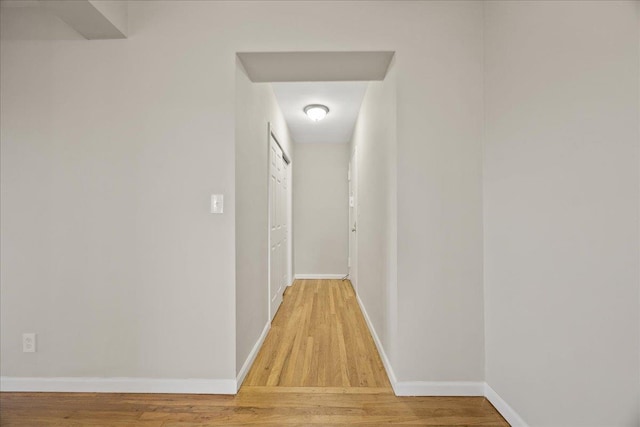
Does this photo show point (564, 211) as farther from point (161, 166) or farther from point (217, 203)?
point (161, 166)

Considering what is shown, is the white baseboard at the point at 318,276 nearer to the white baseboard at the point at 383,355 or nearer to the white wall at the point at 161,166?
the white baseboard at the point at 383,355

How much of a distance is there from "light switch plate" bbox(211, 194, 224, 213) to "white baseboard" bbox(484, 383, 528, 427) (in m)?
1.97

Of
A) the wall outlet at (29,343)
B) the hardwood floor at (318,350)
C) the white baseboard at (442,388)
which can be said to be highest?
the wall outlet at (29,343)

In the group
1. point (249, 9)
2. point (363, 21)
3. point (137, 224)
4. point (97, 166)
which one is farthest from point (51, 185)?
point (363, 21)

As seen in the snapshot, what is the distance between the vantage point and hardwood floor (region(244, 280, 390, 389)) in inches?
84.8

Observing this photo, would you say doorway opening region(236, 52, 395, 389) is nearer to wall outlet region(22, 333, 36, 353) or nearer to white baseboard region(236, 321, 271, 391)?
white baseboard region(236, 321, 271, 391)

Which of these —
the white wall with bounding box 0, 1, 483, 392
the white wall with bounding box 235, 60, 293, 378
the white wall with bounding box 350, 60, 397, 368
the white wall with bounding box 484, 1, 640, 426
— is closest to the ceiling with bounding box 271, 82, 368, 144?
the white wall with bounding box 350, 60, 397, 368

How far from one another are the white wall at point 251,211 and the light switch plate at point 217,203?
11 cm

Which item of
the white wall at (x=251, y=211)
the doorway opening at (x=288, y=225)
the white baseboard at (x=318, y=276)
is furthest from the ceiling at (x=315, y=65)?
the white baseboard at (x=318, y=276)

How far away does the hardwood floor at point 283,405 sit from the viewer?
68.1 inches

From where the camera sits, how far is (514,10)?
1.66 meters

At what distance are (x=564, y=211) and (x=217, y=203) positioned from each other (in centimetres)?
180

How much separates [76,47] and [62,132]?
0.55 metres

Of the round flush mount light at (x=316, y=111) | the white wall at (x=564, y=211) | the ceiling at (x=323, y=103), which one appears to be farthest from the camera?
the round flush mount light at (x=316, y=111)
